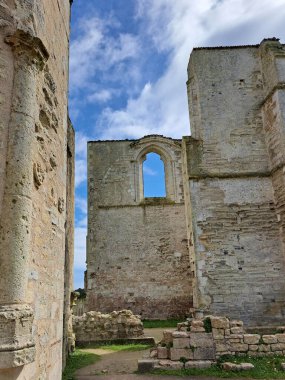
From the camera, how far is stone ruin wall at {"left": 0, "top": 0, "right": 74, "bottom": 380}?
8.37 ft

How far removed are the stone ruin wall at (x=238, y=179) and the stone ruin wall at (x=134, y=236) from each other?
21.2 ft

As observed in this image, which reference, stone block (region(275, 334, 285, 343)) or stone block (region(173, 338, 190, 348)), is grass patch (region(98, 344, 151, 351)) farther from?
stone block (region(275, 334, 285, 343))

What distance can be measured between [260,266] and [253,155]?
10.9 ft

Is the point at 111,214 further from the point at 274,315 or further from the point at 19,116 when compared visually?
the point at 19,116

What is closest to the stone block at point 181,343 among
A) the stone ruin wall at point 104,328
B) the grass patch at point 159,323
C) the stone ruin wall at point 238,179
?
the stone ruin wall at point 238,179

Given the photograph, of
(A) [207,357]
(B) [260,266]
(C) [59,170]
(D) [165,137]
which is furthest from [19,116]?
(D) [165,137]

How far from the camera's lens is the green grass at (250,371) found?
6062 millimetres

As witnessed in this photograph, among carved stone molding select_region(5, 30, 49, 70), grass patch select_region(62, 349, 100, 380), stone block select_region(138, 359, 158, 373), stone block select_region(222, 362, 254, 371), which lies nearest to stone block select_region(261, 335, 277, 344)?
stone block select_region(222, 362, 254, 371)

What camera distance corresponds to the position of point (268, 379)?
5.84 metres

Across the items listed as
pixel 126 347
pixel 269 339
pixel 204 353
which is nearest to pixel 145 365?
pixel 204 353

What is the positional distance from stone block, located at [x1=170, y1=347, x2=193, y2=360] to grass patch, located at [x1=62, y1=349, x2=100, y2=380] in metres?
1.78

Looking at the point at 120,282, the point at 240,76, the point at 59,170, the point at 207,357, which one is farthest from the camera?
the point at 120,282

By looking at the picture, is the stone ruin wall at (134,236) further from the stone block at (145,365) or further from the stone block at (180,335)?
the stone block at (145,365)

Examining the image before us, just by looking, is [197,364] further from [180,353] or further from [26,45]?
[26,45]
